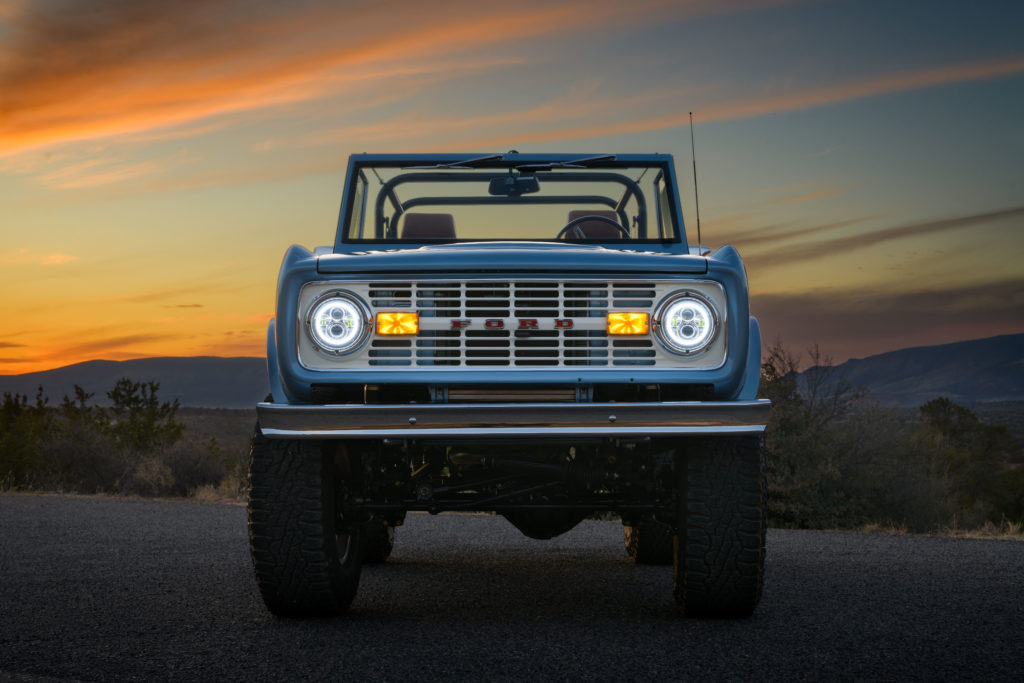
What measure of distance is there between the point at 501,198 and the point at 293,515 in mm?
2929

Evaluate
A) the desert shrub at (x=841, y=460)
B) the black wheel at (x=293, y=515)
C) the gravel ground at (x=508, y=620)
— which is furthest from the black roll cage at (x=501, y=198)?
the desert shrub at (x=841, y=460)

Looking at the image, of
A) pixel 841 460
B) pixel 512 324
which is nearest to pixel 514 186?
pixel 512 324

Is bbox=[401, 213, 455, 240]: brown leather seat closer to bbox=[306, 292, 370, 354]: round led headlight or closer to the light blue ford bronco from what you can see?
the light blue ford bronco

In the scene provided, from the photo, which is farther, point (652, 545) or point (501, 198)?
point (652, 545)

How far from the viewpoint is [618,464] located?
17.3ft

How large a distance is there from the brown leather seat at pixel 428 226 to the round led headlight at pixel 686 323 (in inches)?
89.5

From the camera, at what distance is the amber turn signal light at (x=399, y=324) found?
4809 mm

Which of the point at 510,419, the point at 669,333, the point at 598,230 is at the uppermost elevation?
the point at 598,230

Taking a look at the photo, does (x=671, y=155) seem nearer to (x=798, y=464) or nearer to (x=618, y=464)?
(x=618, y=464)

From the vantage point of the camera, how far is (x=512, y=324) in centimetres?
483

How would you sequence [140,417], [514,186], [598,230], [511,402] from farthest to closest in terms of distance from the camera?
[140,417] → [514,186] → [598,230] → [511,402]

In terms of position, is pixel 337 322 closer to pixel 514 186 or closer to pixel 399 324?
pixel 399 324

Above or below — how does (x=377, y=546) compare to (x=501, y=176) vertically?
below

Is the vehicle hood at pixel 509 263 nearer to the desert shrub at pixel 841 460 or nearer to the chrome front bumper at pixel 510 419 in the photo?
the chrome front bumper at pixel 510 419
